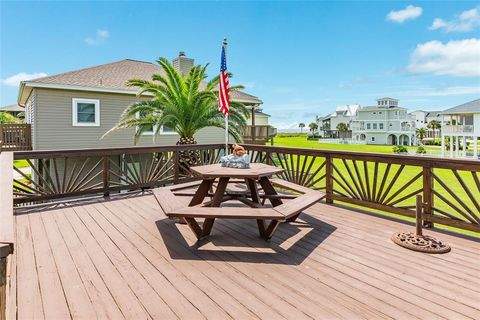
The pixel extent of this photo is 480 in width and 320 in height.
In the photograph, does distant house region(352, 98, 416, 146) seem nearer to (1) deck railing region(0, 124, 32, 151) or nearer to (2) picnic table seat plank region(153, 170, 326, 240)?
(1) deck railing region(0, 124, 32, 151)

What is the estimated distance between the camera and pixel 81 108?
39.1 feet

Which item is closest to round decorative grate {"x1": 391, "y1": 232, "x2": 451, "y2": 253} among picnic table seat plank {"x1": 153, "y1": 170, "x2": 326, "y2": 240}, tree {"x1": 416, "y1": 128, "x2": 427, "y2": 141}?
picnic table seat plank {"x1": 153, "y1": 170, "x2": 326, "y2": 240}

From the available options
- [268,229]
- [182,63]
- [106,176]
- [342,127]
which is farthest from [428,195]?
[342,127]

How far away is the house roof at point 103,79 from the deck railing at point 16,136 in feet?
5.30

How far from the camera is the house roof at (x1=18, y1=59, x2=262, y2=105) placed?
11148 mm

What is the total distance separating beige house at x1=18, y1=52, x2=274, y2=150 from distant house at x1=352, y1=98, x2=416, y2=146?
50172 millimetres

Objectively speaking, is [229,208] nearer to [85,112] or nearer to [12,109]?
[85,112]

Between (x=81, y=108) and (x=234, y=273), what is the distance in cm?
1164

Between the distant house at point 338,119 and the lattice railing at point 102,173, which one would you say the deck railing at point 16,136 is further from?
the distant house at point 338,119

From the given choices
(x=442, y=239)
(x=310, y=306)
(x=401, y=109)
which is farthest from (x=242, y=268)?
(x=401, y=109)

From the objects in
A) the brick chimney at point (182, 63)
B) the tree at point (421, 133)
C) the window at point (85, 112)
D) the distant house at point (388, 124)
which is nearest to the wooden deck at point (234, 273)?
the window at point (85, 112)

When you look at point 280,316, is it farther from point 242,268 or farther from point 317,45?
point 317,45

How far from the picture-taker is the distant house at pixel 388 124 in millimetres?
53594

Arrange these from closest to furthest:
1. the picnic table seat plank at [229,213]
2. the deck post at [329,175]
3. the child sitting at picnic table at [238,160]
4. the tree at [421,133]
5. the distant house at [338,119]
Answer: the picnic table seat plank at [229,213], the child sitting at picnic table at [238,160], the deck post at [329,175], the tree at [421,133], the distant house at [338,119]
